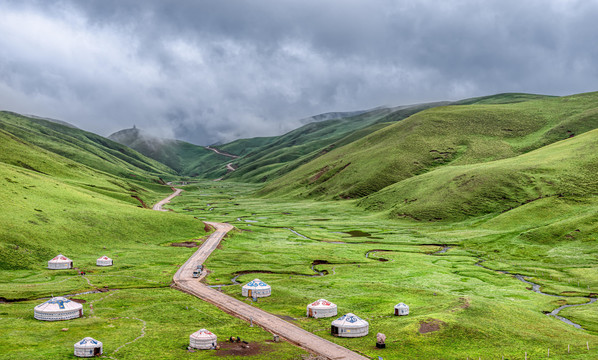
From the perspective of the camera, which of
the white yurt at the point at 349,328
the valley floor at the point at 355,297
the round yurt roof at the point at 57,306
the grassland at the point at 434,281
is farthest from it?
the round yurt roof at the point at 57,306

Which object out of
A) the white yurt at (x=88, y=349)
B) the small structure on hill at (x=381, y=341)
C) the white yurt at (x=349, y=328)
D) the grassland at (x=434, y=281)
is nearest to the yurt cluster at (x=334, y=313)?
the white yurt at (x=349, y=328)

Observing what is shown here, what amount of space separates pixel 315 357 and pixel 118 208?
131706mm

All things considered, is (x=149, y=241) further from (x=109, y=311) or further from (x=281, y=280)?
(x=109, y=311)

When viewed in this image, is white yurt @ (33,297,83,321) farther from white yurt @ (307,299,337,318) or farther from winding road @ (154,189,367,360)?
white yurt @ (307,299,337,318)

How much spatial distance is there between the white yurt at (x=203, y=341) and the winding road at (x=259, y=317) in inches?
392

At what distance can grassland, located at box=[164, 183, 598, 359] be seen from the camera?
190 ft

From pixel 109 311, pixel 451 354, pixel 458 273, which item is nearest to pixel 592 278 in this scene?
pixel 458 273

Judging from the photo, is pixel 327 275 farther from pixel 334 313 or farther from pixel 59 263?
pixel 59 263

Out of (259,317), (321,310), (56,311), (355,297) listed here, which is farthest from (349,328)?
(56,311)

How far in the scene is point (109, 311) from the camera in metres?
68.8

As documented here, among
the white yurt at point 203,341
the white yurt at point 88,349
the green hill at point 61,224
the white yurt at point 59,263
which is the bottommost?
the white yurt at point 203,341

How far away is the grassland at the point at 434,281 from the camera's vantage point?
58.1 metres

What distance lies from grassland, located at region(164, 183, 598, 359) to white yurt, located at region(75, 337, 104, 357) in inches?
1080

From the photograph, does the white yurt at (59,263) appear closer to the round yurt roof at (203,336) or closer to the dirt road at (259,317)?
the dirt road at (259,317)
